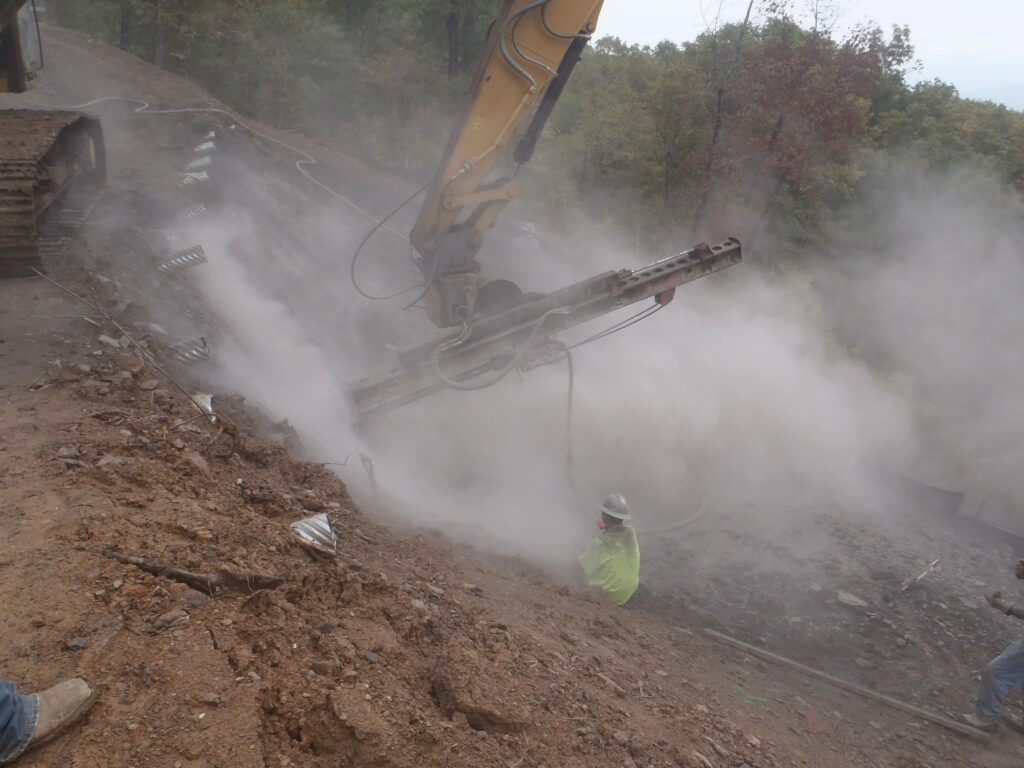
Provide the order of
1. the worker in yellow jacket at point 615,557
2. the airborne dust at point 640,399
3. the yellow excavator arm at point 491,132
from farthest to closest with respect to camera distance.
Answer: the airborne dust at point 640,399 → the yellow excavator arm at point 491,132 → the worker in yellow jacket at point 615,557

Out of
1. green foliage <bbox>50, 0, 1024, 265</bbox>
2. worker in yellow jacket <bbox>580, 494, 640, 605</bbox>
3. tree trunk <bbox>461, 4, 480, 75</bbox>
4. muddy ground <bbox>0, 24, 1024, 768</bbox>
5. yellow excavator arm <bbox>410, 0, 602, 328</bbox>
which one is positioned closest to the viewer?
muddy ground <bbox>0, 24, 1024, 768</bbox>

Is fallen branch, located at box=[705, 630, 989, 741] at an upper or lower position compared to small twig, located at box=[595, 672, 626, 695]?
lower

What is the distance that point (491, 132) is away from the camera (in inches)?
240

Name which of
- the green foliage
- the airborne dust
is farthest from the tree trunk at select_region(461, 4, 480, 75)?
the airborne dust

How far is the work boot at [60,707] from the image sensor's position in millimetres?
2314

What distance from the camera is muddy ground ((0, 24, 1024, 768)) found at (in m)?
2.66

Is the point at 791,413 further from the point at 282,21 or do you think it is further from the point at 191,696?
the point at 282,21

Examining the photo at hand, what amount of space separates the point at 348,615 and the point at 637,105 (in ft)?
43.6

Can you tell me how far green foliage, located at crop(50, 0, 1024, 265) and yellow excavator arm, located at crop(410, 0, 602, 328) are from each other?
752cm

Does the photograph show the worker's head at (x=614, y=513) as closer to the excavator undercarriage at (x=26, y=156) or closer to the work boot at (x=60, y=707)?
the work boot at (x=60, y=707)

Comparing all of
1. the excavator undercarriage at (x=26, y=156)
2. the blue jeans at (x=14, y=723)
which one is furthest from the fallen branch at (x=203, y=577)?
the excavator undercarriage at (x=26, y=156)

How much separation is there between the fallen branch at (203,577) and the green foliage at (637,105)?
37.7ft

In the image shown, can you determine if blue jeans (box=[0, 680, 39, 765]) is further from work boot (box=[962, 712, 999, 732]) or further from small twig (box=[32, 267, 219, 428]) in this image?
work boot (box=[962, 712, 999, 732])

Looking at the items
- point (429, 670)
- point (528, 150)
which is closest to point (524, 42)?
point (528, 150)
